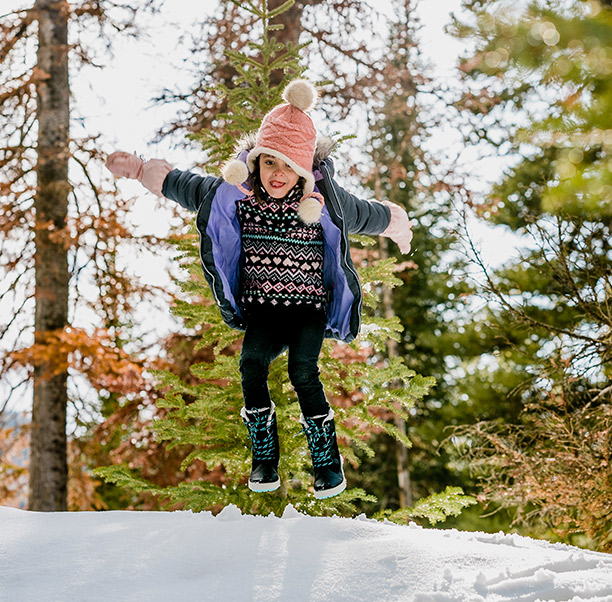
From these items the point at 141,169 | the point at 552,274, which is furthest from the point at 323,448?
the point at 552,274

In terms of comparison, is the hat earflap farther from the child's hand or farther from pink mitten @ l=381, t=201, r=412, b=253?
the child's hand

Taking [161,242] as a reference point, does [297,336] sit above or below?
below

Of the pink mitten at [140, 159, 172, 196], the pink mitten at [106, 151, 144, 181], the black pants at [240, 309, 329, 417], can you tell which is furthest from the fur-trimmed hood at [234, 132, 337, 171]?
the black pants at [240, 309, 329, 417]

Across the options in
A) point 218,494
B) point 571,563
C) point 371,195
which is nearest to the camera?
point 571,563

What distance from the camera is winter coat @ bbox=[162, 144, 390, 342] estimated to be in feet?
11.3

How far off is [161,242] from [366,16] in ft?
17.3

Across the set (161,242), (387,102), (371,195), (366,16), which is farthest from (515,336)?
(161,242)

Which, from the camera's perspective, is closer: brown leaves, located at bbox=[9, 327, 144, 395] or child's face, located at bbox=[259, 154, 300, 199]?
child's face, located at bbox=[259, 154, 300, 199]

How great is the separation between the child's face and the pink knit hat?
62mm

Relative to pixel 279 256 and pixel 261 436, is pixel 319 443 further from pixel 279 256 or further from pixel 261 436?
pixel 279 256

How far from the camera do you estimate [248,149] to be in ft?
11.7

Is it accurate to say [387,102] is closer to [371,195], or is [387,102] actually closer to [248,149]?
[371,195]

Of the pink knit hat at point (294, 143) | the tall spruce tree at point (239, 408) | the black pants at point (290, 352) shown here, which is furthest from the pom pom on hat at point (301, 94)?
the tall spruce tree at point (239, 408)

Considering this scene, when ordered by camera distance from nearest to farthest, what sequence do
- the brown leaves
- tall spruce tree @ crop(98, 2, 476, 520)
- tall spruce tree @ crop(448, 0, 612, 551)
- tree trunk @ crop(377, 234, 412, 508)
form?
tall spruce tree @ crop(448, 0, 612, 551)
tall spruce tree @ crop(98, 2, 476, 520)
the brown leaves
tree trunk @ crop(377, 234, 412, 508)
